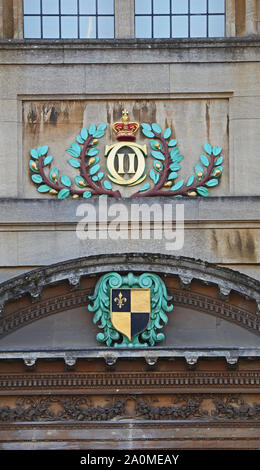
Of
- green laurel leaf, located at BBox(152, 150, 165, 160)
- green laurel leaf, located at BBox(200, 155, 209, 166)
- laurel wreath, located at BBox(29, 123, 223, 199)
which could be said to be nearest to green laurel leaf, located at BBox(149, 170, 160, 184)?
laurel wreath, located at BBox(29, 123, 223, 199)

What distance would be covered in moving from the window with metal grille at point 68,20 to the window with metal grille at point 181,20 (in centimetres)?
53

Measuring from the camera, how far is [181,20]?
25.1m

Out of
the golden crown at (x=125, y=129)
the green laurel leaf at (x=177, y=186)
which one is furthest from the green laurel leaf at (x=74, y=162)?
the green laurel leaf at (x=177, y=186)

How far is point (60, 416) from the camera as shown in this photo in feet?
73.3

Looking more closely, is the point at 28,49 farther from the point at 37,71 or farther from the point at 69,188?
the point at 69,188

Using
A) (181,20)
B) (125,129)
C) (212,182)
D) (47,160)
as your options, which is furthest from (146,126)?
(181,20)

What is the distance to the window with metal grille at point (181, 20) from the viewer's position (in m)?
25.0

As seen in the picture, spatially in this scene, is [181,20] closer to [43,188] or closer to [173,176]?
[173,176]

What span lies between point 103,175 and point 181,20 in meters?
3.03

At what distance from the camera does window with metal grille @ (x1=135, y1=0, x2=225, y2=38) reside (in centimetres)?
2500

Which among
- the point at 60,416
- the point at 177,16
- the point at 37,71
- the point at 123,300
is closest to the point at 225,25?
the point at 177,16

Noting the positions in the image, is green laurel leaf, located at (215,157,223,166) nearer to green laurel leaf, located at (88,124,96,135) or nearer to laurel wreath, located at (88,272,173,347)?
green laurel leaf, located at (88,124,96,135)

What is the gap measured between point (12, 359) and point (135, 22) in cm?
637

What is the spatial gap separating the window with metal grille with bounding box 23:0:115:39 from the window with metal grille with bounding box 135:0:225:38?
0.53 meters
